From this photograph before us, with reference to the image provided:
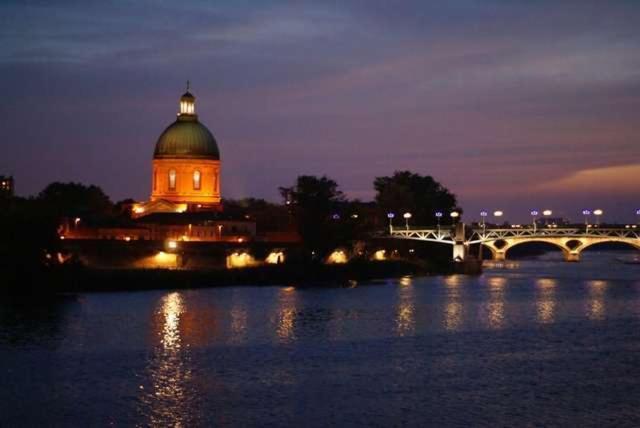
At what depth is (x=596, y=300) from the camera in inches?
2906

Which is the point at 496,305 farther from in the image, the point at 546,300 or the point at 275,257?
the point at 275,257

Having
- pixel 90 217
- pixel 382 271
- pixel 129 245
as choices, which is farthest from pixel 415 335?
pixel 90 217

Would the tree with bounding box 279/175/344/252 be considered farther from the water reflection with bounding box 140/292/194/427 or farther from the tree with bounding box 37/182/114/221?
the water reflection with bounding box 140/292/194/427

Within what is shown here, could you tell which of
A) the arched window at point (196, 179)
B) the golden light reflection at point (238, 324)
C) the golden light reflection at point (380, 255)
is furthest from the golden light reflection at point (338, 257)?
the golden light reflection at point (238, 324)

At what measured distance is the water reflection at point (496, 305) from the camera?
5901 cm

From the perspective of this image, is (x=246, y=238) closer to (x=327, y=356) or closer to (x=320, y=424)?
(x=327, y=356)

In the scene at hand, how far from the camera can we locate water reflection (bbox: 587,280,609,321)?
63000mm

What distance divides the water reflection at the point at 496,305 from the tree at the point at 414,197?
35.2 meters

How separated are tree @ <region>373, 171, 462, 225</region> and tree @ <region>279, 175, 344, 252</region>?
25.9 meters

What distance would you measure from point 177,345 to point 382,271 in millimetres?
55396

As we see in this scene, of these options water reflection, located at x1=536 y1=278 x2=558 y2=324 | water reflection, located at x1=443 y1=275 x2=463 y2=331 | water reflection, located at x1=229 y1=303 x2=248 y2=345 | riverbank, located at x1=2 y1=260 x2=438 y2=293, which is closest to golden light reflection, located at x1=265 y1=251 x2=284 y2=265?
riverbank, located at x1=2 y1=260 x2=438 y2=293

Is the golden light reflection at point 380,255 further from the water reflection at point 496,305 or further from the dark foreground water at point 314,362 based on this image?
the dark foreground water at point 314,362

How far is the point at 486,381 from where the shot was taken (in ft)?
130

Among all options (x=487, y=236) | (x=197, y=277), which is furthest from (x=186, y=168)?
(x=487, y=236)
